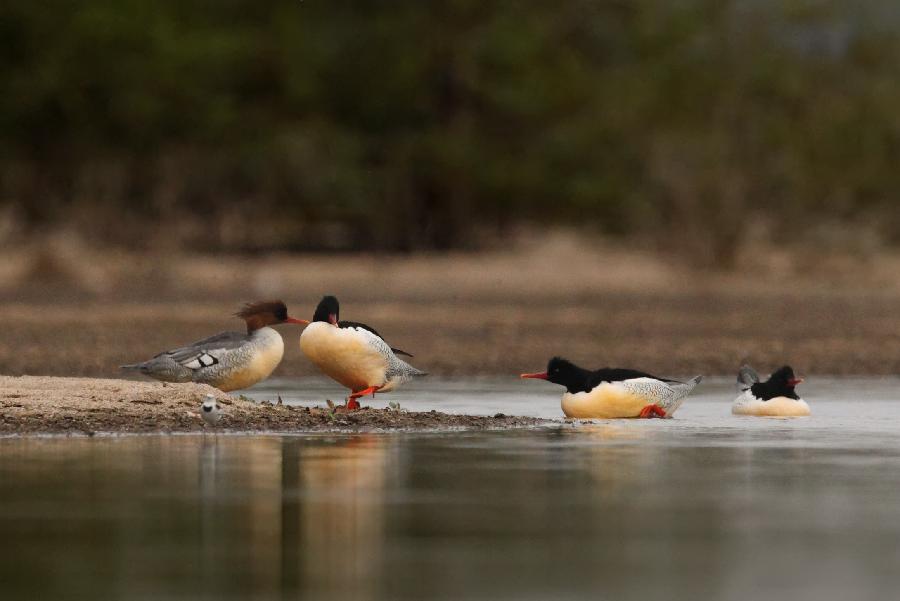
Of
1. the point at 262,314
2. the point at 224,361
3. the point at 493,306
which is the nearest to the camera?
the point at 224,361

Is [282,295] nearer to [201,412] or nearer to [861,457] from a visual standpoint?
[201,412]

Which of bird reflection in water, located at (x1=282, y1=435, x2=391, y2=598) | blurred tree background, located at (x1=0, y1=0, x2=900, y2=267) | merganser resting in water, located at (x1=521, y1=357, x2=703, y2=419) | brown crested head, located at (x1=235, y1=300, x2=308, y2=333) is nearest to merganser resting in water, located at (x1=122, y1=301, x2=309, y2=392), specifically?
brown crested head, located at (x1=235, y1=300, x2=308, y2=333)

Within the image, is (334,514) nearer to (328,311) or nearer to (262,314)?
(328,311)

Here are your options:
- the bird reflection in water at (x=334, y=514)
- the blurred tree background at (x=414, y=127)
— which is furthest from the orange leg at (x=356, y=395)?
the blurred tree background at (x=414, y=127)

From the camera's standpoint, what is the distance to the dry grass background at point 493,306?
25688 millimetres

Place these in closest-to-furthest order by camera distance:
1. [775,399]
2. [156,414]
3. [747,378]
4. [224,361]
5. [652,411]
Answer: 1. [156,414]
2. [652,411]
3. [775,399]
4. [224,361]
5. [747,378]

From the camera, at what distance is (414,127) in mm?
57875

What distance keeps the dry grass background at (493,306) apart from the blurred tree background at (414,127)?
1.97m

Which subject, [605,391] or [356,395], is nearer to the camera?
[605,391]

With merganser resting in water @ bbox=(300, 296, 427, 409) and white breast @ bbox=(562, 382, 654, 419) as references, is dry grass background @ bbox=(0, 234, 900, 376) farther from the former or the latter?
white breast @ bbox=(562, 382, 654, 419)

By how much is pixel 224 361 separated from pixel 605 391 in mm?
3281

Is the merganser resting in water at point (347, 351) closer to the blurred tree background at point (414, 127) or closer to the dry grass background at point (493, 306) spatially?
the dry grass background at point (493, 306)

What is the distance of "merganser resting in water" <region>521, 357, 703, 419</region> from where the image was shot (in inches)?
645

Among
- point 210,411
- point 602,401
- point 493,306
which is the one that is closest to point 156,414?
point 210,411
